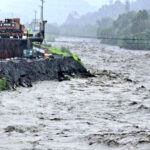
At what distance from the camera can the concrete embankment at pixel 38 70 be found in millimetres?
23016

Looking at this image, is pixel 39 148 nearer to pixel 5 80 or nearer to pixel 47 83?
pixel 5 80

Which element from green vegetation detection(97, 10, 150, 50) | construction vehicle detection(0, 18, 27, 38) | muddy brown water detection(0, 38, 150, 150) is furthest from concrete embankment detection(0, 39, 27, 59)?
green vegetation detection(97, 10, 150, 50)

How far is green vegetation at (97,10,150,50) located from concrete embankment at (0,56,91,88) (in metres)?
28.8

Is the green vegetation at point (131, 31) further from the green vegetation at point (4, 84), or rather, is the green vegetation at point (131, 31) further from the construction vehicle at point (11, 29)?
the green vegetation at point (4, 84)

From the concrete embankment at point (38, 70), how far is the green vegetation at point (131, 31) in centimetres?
2879

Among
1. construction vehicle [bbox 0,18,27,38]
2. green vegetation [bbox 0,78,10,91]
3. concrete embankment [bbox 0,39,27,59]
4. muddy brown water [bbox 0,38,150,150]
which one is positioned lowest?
muddy brown water [bbox 0,38,150,150]

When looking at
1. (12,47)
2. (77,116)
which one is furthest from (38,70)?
(77,116)

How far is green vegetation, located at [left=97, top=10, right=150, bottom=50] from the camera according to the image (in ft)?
228

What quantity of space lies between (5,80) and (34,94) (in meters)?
1.89

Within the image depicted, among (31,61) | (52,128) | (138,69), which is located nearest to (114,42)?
(138,69)

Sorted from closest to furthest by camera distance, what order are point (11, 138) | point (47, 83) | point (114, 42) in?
point (11, 138), point (47, 83), point (114, 42)

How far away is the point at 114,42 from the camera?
85.6 meters

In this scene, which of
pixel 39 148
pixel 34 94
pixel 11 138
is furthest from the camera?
pixel 34 94

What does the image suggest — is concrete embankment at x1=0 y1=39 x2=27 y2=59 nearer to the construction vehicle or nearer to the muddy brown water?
the construction vehicle
